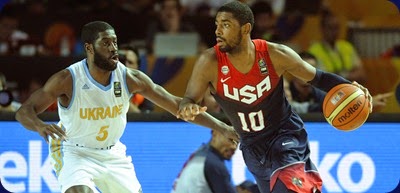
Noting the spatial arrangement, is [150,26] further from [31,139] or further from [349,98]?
[349,98]

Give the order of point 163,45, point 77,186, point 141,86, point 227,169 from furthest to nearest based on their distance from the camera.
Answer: point 163,45 < point 227,169 < point 141,86 < point 77,186

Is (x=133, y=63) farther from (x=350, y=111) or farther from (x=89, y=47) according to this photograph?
(x=350, y=111)

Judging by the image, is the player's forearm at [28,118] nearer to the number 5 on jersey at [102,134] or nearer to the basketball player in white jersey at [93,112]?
the basketball player in white jersey at [93,112]

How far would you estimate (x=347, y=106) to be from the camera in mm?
7902

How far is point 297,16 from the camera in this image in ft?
43.9

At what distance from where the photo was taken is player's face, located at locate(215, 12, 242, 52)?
771cm

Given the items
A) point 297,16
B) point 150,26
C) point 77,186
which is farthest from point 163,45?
point 77,186

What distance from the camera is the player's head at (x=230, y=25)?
772 centimetres

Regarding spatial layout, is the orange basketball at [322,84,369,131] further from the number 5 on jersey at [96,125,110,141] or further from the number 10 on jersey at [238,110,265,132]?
the number 5 on jersey at [96,125,110,141]

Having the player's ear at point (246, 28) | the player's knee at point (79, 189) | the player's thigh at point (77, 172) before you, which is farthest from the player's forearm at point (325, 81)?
the player's knee at point (79, 189)

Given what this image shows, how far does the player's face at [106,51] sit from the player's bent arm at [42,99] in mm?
279

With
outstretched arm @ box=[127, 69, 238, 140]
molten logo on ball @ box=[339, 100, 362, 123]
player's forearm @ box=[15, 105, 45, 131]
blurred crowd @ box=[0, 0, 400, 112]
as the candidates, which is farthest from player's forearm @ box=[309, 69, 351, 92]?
blurred crowd @ box=[0, 0, 400, 112]

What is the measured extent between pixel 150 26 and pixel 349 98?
574 cm

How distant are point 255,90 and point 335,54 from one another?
471 cm
